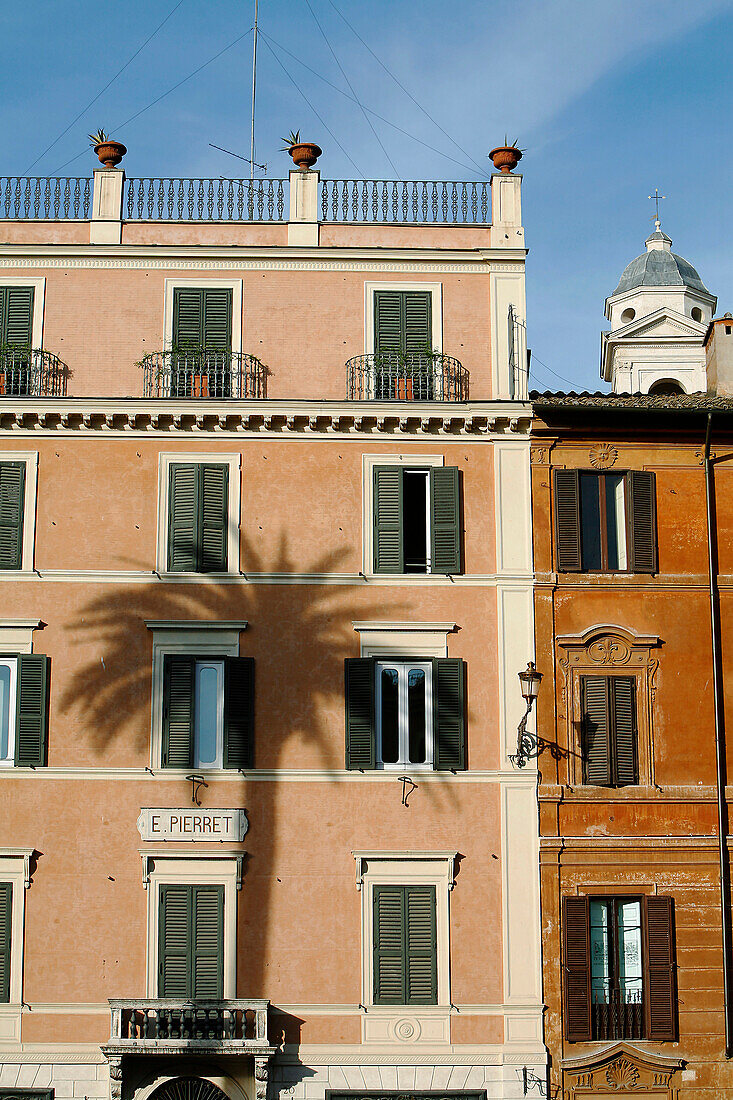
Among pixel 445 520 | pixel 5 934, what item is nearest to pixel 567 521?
pixel 445 520

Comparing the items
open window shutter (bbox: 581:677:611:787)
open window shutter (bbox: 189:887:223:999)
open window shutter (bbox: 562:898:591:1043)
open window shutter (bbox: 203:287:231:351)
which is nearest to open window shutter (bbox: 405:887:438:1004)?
open window shutter (bbox: 562:898:591:1043)

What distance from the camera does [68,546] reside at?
2408 cm

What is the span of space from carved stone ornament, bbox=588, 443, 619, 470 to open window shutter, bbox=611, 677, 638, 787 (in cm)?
402

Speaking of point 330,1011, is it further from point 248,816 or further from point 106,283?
point 106,283

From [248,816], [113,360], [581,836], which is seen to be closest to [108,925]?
[248,816]

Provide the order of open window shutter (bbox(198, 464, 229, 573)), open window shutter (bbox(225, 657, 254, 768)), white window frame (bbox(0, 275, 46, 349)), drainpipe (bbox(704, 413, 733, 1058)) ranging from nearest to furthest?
1. drainpipe (bbox(704, 413, 733, 1058))
2. open window shutter (bbox(225, 657, 254, 768))
3. open window shutter (bbox(198, 464, 229, 573))
4. white window frame (bbox(0, 275, 46, 349))

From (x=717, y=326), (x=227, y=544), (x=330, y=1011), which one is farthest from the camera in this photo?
(x=717, y=326)

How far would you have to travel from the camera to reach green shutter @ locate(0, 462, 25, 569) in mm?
23984

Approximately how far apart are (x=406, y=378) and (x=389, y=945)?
10412 mm

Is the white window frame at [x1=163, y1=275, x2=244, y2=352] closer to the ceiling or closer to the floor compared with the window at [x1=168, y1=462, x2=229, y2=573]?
closer to the ceiling

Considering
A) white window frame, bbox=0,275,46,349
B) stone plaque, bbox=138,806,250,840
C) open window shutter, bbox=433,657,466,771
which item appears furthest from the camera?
white window frame, bbox=0,275,46,349

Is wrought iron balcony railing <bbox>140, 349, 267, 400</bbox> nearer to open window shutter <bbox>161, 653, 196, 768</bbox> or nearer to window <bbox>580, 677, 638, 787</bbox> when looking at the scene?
open window shutter <bbox>161, 653, 196, 768</bbox>

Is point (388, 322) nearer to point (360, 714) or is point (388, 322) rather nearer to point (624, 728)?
point (360, 714)

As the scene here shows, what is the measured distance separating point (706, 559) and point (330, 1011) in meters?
10.6
